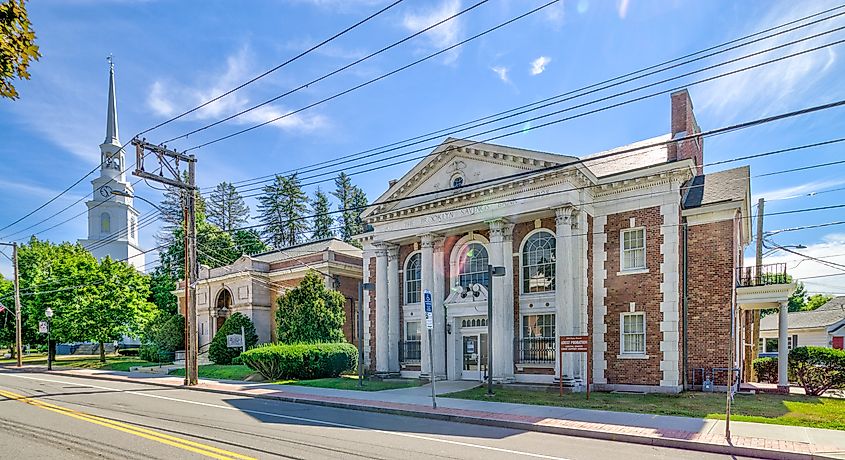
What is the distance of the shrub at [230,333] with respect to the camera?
33094mm

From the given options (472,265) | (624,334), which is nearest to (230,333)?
(472,265)

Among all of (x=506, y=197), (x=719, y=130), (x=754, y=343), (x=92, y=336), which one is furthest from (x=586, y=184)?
(x=92, y=336)

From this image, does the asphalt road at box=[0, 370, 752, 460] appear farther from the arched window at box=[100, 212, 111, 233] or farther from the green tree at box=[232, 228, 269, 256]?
the arched window at box=[100, 212, 111, 233]

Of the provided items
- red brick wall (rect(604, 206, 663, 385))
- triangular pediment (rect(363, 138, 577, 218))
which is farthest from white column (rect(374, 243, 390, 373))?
red brick wall (rect(604, 206, 663, 385))

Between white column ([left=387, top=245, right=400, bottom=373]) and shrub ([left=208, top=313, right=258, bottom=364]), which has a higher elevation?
white column ([left=387, top=245, right=400, bottom=373])

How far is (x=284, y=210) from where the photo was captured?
6900 cm

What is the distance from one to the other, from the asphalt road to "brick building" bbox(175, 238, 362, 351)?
16402 mm

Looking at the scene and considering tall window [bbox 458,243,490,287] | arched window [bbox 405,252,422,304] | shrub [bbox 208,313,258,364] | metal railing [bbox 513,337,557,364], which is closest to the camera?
metal railing [bbox 513,337,557,364]

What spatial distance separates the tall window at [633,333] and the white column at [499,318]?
415 centimetres

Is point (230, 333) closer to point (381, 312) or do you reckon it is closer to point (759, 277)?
point (381, 312)

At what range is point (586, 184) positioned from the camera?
1997 cm

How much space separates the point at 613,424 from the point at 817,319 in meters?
39.3

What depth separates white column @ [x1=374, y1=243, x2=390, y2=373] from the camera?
24.8 m

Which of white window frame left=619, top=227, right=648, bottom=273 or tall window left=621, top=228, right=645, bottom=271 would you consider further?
tall window left=621, top=228, right=645, bottom=271
